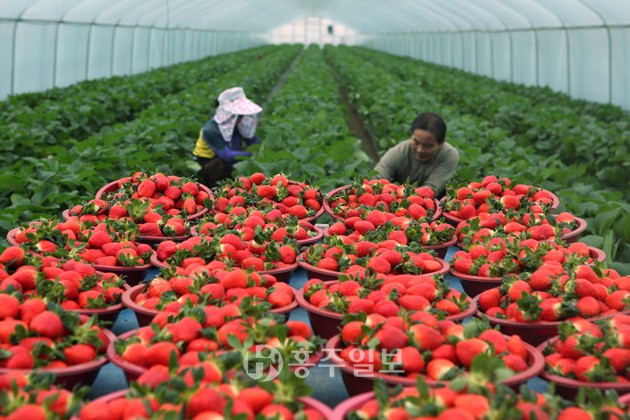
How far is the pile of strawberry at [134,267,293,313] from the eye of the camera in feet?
7.56

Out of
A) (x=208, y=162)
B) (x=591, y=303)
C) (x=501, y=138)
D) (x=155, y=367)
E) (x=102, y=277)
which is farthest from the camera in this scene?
(x=501, y=138)

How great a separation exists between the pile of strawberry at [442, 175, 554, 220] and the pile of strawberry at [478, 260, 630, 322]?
1.04 m

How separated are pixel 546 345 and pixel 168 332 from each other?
1124 mm

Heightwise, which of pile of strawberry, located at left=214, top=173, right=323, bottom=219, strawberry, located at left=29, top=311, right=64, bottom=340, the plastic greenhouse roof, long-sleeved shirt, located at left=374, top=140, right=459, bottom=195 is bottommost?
long-sleeved shirt, located at left=374, top=140, right=459, bottom=195

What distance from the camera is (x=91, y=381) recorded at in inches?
80.7

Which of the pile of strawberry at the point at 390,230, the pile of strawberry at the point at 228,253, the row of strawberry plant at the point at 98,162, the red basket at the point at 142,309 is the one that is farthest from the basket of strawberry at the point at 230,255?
the row of strawberry plant at the point at 98,162

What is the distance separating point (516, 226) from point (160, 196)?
1769mm

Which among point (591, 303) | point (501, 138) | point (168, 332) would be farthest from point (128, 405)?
point (501, 138)

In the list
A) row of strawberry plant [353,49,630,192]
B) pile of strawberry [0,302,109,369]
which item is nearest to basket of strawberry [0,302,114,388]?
pile of strawberry [0,302,109,369]

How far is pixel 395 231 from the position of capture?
3088mm

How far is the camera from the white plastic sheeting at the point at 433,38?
44.7ft

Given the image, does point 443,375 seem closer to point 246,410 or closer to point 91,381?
point 246,410

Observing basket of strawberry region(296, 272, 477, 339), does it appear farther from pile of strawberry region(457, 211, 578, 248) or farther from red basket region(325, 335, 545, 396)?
pile of strawberry region(457, 211, 578, 248)

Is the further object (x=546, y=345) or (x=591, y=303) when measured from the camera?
(x=591, y=303)
